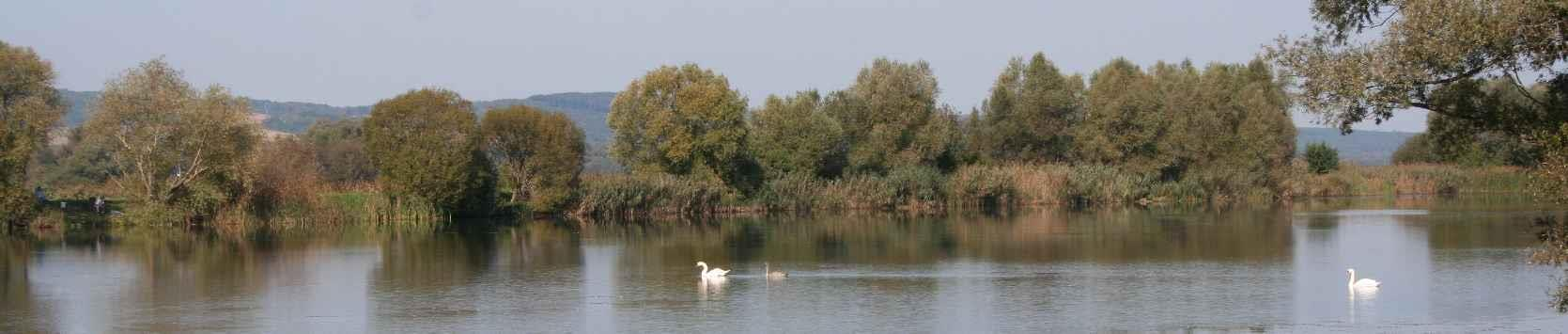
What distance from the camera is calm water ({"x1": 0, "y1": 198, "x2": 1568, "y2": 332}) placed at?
1900 cm

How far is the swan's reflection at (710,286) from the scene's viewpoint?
22703 millimetres

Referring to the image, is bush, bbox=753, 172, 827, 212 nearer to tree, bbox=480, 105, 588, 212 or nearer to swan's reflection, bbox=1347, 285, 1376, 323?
tree, bbox=480, 105, 588, 212

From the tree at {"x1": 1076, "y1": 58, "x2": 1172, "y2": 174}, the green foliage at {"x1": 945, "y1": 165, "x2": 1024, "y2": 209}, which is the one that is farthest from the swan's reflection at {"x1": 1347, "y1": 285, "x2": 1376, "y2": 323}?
the tree at {"x1": 1076, "y1": 58, "x2": 1172, "y2": 174}

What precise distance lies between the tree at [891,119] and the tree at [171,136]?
24.2m

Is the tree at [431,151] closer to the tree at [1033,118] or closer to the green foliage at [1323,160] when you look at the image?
the tree at [1033,118]

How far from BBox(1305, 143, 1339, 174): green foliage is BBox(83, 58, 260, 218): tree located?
51.2 meters

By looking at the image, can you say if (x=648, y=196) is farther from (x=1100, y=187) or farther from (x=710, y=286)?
(x=710, y=286)

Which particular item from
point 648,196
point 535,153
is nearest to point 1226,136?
point 648,196

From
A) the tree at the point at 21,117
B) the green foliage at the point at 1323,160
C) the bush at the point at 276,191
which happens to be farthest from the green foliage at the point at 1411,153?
the tree at the point at 21,117

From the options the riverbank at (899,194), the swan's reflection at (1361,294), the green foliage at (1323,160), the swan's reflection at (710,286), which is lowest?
the swan's reflection at (1361,294)

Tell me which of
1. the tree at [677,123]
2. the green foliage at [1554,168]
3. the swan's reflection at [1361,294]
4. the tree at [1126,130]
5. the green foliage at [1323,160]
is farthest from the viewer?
Answer: the green foliage at [1323,160]

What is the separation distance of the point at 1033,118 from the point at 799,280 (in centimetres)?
3920

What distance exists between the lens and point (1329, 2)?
55.1 ft

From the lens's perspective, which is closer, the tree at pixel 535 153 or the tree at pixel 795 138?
the tree at pixel 535 153
